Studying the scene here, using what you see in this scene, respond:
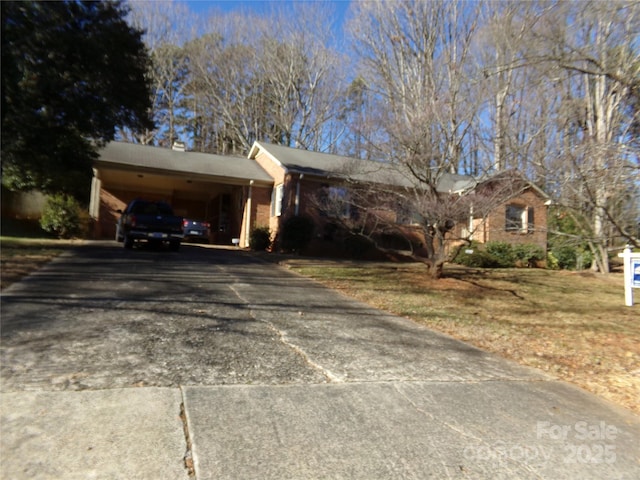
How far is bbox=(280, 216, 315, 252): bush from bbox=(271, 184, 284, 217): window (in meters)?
2.11

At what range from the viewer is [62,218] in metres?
17.8

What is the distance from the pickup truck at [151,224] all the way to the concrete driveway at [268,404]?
798 cm

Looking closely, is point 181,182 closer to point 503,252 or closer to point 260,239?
point 260,239

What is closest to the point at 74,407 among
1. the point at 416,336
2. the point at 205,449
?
the point at 205,449

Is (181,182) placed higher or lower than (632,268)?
higher

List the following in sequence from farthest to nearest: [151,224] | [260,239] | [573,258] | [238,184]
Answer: [238,184]
[573,258]
[260,239]
[151,224]

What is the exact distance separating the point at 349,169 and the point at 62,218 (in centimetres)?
1169

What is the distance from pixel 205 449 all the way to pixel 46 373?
1950 mm

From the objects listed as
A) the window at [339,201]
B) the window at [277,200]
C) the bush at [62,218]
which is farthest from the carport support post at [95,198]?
the window at [339,201]

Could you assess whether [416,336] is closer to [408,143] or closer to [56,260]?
[408,143]

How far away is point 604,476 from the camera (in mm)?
3043

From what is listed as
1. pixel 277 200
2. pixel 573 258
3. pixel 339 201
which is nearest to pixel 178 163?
pixel 277 200

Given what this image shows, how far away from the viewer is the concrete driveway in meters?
2.89

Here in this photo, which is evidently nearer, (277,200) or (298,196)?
(298,196)
